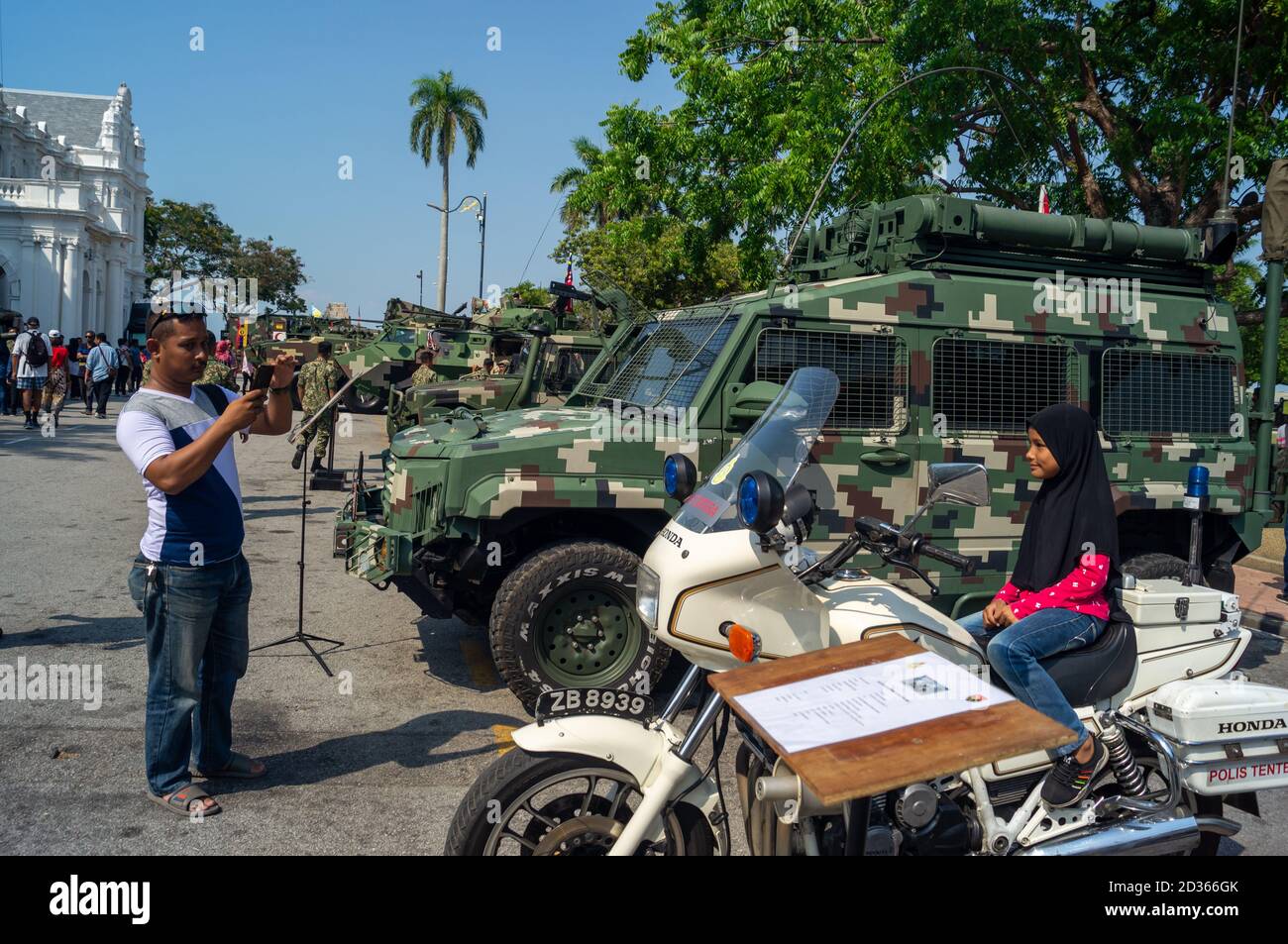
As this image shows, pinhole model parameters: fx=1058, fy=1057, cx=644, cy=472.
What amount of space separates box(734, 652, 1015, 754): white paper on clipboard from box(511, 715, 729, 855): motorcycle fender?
0.55 meters

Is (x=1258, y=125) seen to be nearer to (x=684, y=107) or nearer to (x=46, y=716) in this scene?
(x=684, y=107)

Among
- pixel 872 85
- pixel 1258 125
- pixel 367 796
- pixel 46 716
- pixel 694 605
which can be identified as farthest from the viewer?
pixel 872 85

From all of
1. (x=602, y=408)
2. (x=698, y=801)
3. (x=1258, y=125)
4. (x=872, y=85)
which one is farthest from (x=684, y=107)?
(x=698, y=801)

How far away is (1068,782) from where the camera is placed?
3.44m

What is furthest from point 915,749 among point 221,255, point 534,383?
point 221,255

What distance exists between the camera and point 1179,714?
3607mm

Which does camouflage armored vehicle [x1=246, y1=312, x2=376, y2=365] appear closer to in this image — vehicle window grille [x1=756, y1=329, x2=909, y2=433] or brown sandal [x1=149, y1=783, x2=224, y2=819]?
vehicle window grille [x1=756, y1=329, x2=909, y2=433]

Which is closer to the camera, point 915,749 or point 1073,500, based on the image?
point 915,749

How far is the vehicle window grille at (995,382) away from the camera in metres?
5.99

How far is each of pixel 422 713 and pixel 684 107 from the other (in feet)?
36.9

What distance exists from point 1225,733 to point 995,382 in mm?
2836

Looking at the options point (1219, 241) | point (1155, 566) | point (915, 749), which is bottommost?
point (915, 749)

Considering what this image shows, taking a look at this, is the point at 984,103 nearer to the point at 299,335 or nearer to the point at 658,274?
the point at 658,274

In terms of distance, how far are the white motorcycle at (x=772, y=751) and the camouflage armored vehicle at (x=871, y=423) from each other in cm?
199
